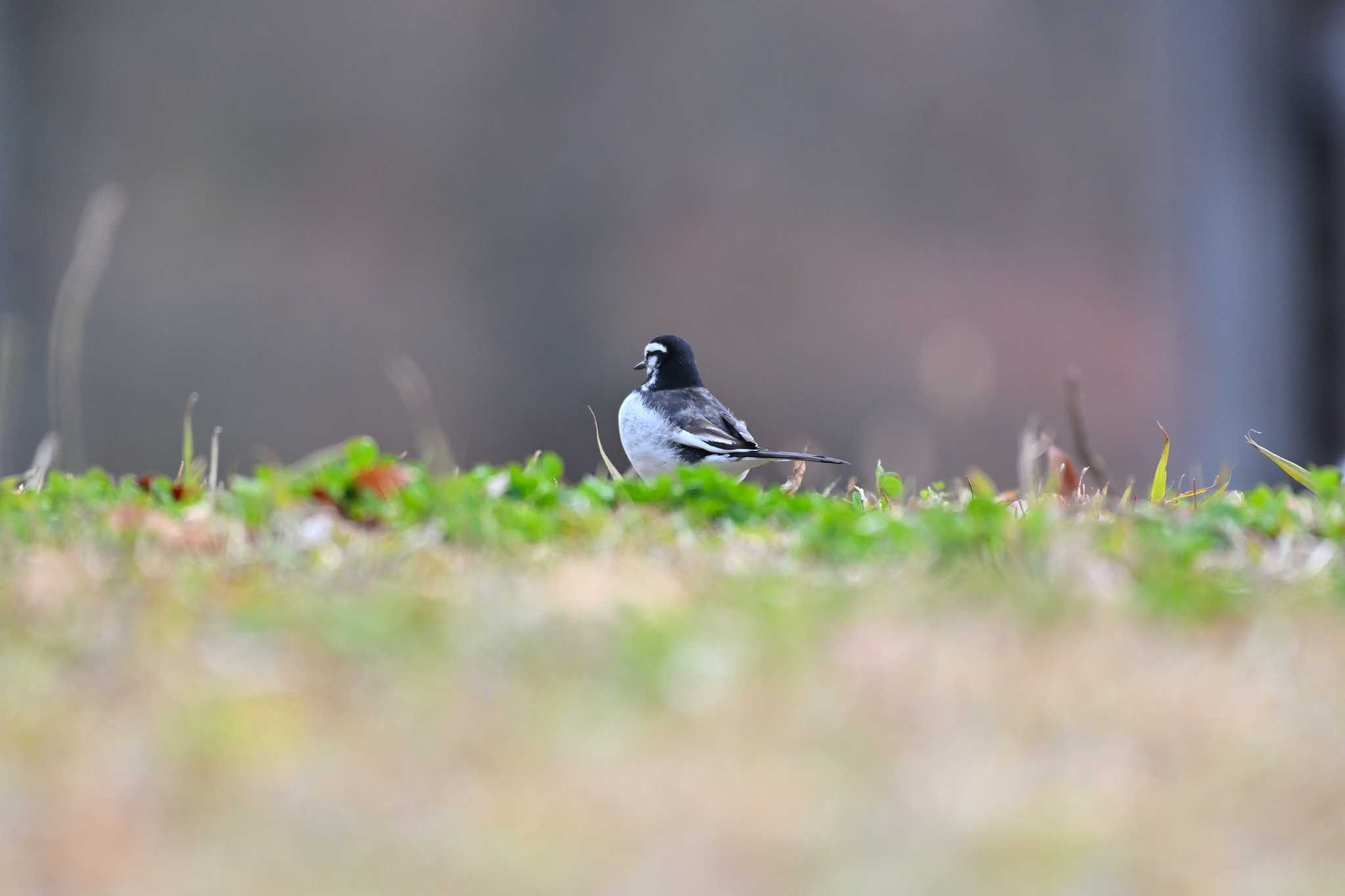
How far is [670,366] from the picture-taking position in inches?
254

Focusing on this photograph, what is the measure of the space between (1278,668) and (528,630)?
1.27 meters

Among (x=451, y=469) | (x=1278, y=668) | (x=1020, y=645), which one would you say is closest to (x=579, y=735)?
(x=1020, y=645)

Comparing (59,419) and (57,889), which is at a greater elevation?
(57,889)

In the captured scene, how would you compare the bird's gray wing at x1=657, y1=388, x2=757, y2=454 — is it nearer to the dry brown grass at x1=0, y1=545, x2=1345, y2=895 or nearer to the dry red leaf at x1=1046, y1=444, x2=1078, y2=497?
the dry red leaf at x1=1046, y1=444, x2=1078, y2=497

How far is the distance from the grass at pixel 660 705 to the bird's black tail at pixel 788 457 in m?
1.41

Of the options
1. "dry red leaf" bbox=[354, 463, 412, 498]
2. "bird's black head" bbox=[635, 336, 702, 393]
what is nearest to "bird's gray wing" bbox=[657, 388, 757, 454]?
"bird's black head" bbox=[635, 336, 702, 393]

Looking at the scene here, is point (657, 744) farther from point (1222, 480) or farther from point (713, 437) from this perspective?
point (1222, 480)

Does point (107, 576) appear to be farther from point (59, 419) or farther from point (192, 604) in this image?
point (59, 419)

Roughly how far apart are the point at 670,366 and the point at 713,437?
1.95 ft

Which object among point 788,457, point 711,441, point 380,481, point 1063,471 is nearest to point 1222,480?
point 1063,471

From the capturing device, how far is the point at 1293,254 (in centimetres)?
1540

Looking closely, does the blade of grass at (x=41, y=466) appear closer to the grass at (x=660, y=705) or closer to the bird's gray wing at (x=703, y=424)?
the grass at (x=660, y=705)

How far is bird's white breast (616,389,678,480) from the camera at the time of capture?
5.92 m

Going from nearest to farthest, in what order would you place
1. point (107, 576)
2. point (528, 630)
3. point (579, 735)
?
point (579, 735), point (528, 630), point (107, 576)
